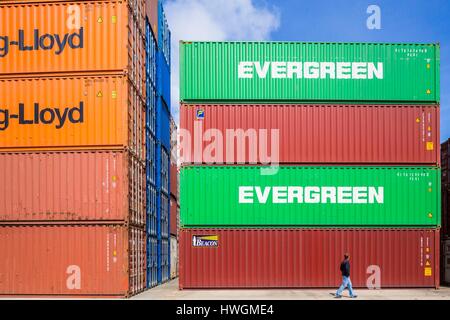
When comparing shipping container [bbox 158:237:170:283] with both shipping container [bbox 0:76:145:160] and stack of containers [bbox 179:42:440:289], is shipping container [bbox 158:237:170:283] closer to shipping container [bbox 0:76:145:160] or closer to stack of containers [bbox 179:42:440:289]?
stack of containers [bbox 179:42:440:289]

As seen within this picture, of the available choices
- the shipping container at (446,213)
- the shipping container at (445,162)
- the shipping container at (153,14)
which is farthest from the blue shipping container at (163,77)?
the shipping container at (445,162)

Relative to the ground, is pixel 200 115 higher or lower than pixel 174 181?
higher

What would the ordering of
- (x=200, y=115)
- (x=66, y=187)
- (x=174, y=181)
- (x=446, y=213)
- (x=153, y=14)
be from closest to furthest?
1. (x=66, y=187)
2. (x=200, y=115)
3. (x=153, y=14)
4. (x=446, y=213)
5. (x=174, y=181)

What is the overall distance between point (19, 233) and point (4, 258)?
3.52 ft

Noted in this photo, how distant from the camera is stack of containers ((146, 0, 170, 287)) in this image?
2619cm

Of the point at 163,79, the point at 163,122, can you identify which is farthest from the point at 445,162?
the point at 163,79

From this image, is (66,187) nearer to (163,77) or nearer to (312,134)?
(312,134)

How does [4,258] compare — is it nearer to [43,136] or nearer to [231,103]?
[43,136]

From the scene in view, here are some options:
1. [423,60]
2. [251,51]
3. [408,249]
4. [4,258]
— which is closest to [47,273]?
[4,258]

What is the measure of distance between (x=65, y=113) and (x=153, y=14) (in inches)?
378

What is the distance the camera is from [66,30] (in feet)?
69.3

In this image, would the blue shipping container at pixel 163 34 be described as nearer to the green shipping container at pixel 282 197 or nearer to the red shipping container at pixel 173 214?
the red shipping container at pixel 173 214

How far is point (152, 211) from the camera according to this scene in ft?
87.5

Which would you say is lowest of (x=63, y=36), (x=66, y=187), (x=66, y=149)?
(x=66, y=187)
